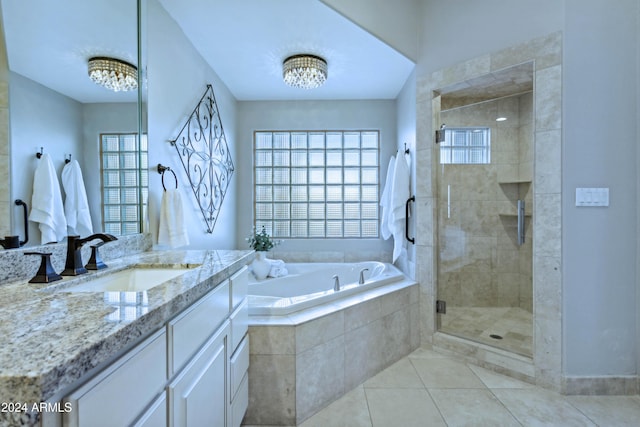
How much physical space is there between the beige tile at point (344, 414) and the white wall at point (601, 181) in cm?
130

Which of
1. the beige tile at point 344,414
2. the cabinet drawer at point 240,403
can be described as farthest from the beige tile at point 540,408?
the cabinet drawer at point 240,403

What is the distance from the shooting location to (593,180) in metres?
1.80

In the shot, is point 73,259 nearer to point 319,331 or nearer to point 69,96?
point 69,96

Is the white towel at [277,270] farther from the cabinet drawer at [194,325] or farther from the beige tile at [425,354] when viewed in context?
the cabinet drawer at [194,325]

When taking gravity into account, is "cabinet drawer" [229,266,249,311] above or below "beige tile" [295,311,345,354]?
above

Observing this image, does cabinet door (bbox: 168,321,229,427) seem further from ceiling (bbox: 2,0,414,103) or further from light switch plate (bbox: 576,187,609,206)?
light switch plate (bbox: 576,187,609,206)

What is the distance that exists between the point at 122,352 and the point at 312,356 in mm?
1246

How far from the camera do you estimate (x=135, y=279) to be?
1.27 metres

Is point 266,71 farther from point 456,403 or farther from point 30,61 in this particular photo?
point 456,403

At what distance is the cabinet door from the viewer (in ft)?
2.73

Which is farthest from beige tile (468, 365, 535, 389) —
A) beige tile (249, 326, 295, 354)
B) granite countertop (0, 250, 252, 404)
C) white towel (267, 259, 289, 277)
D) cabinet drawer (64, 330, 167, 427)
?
cabinet drawer (64, 330, 167, 427)

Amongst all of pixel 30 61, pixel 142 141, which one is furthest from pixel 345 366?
pixel 30 61

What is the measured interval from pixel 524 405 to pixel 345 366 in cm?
104

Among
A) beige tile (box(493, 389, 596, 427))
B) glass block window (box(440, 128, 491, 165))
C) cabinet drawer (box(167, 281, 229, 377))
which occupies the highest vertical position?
glass block window (box(440, 128, 491, 165))
